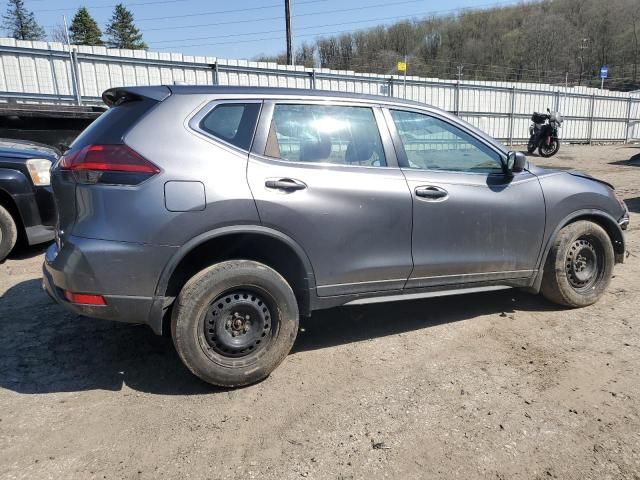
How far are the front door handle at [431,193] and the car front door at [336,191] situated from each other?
0.34 feet

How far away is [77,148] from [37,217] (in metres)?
3.23

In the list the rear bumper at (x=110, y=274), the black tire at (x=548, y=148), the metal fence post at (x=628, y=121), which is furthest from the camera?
the metal fence post at (x=628, y=121)

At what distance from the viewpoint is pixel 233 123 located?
3078 millimetres

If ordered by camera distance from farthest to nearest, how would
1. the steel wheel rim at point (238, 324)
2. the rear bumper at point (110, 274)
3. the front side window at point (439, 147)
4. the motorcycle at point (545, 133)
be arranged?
the motorcycle at point (545, 133)
the front side window at point (439, 147)
the steel wheel rim at point (238, 324)
the rear bumper at point (110, 274)

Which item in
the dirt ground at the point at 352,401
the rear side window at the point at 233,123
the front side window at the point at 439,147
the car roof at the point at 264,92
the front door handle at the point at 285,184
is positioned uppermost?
the car roof at the point at 264,92

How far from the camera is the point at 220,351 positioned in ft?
9.96

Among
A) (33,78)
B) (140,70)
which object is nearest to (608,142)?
(140,70)

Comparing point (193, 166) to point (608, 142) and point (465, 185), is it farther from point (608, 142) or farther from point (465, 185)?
point (608, 142)

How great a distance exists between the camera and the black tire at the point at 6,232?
5.50m

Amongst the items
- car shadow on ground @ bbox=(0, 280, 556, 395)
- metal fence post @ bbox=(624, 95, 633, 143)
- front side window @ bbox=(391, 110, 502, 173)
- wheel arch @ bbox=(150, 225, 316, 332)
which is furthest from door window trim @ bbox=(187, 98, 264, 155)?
metal fence post @ bbox=(624, 95, 633, 143)

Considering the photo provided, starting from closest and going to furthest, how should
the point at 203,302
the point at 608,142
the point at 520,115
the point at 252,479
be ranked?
the point at 252,479 → the point at 203,302 → the point at 520,115 → the point at 608,142

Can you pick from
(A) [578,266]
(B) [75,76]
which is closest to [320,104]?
(A) [578,266]

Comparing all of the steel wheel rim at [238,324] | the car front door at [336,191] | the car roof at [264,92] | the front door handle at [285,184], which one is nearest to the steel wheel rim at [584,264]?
the car front door at [336,191]

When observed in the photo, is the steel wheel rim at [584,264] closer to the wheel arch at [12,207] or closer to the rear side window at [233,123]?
the rear side window at [233,123]
